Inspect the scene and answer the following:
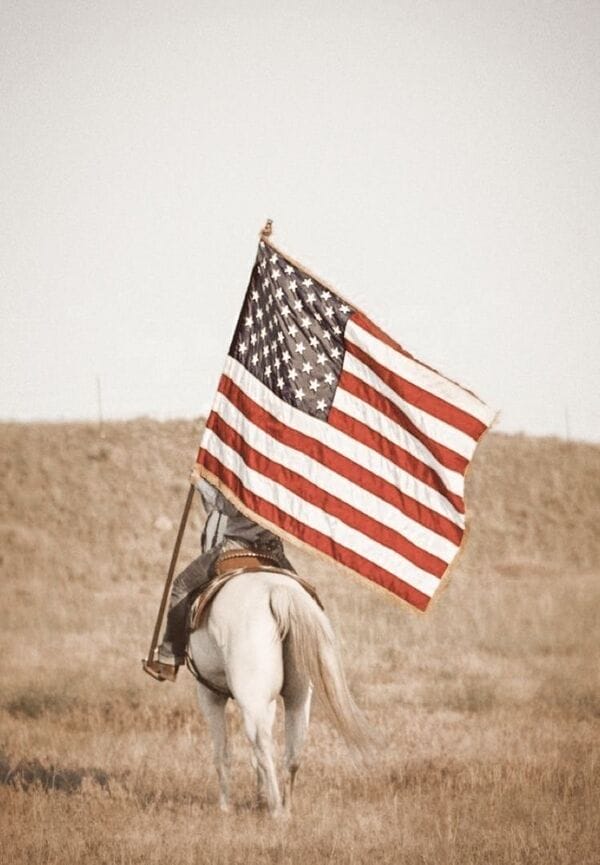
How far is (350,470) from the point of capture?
842 cm

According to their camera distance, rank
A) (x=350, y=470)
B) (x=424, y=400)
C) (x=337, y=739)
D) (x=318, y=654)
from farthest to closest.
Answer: (x=337, y=739) < (x=350, y=470) < (x=424, y=400) < (x=318, y=654)

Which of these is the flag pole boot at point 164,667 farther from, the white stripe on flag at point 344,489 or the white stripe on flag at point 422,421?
the white stripe on flag at point 422,421

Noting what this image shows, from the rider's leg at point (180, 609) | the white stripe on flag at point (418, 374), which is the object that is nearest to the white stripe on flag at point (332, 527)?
the rider's leg at point (180, 609)

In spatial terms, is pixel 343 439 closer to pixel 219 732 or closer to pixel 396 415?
pixel 396 415

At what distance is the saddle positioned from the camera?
325 inches

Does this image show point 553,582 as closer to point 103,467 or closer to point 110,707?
point 110,707

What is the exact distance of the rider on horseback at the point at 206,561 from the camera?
865 centimetres

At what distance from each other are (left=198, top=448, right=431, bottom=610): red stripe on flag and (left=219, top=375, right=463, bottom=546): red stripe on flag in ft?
1.67

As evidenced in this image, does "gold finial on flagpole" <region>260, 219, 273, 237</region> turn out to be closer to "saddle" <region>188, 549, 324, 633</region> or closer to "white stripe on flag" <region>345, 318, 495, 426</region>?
"white stripe on flag" <region>345, 318, 495, 426</region>

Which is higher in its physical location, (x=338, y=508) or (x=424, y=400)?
(x=424, y=400)

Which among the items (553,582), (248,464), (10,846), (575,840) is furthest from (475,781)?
(553,582)

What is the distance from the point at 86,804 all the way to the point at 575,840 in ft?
12.8

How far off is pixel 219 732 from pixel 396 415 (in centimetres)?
306

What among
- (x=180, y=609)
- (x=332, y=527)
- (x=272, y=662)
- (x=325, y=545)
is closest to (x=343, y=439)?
(x=332, y=527)
